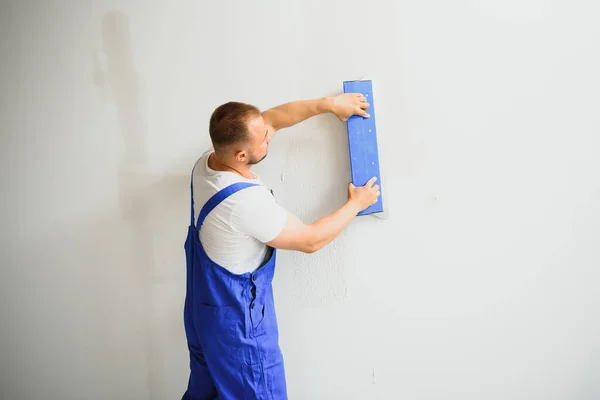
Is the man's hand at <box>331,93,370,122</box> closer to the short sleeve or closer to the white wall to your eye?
the white wall

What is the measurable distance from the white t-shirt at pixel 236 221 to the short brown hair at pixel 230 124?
0.32 feet

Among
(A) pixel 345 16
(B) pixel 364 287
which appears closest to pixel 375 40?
(A) pixel 345 16

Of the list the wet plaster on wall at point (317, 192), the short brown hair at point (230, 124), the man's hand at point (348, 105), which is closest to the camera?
the short brown hair at point (230, 124)

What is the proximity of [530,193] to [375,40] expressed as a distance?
2.31ft

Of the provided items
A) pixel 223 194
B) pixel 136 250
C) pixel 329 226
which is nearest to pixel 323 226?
pixel 329 226

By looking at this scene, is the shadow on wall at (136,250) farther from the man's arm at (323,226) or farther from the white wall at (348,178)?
the man's arm at (323,226)

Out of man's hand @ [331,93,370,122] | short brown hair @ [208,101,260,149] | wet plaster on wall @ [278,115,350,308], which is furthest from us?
wet plaster on wall @ [278,115,350,308]

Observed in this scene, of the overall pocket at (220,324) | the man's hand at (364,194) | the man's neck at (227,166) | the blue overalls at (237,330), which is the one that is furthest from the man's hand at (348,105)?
the overall pocket at (220,324)

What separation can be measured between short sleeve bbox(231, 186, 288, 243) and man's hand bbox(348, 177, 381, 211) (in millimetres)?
269

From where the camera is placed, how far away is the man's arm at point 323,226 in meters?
1.28

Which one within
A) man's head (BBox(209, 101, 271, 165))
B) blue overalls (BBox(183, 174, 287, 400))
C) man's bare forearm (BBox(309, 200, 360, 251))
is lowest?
blue overalls (BBox(183, 174, 287, 400))

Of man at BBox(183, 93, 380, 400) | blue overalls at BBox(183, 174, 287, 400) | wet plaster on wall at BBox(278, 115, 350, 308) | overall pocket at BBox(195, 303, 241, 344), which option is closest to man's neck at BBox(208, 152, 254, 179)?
man at BBox(183, 93, 380, 400)

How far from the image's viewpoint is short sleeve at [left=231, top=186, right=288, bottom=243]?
1221 millimetres

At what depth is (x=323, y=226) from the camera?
133 centimetres
